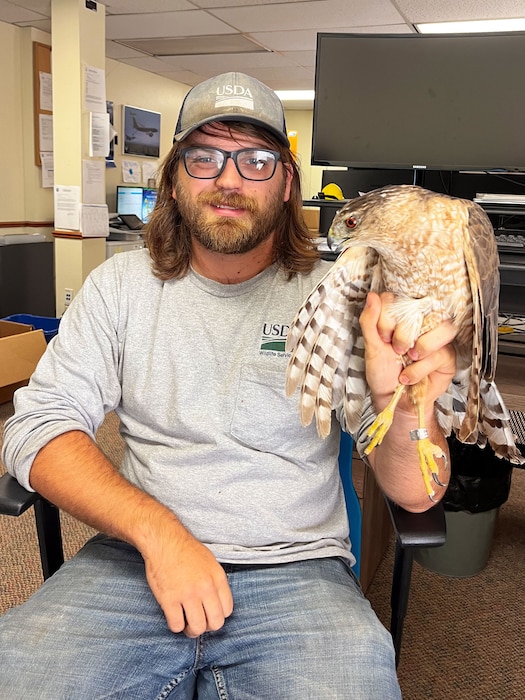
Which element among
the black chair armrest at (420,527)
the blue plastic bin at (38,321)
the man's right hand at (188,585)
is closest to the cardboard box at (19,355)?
the blue plastic bin at (38,321)

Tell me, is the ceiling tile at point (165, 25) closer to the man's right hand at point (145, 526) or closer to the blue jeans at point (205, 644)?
the man's right hand at point (145, 526)

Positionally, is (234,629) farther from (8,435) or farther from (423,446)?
(8,435)

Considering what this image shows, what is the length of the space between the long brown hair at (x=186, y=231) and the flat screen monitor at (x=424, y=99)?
861 mm

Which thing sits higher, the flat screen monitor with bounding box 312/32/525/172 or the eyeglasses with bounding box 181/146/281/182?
the flat screen monitor with bounding box 312/32/525/172

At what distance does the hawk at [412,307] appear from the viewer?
1.03 metres

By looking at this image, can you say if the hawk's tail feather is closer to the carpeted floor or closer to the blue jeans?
the blue jeans

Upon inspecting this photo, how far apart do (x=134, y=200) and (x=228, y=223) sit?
531 centimetres

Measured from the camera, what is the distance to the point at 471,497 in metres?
2.10

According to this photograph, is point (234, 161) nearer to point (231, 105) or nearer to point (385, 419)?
point (231, 105)

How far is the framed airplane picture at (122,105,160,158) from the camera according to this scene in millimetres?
6617

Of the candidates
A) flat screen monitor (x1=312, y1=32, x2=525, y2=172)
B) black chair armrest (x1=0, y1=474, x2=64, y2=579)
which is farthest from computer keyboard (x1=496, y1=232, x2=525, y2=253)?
black chair armrest (x1=0, y1=474, x2=64, y2=579)

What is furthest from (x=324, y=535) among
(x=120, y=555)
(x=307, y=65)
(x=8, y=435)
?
(x=307, y=65)

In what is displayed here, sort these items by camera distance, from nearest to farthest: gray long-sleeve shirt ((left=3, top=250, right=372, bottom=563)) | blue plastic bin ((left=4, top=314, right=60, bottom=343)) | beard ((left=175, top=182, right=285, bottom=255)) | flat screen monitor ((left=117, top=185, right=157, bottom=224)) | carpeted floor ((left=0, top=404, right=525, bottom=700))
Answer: gray long-sleeve shirt ((left=3, top=250, right=372, bottom=563))
beard ((left=175, top=182, right=285, bottom=255))
carpeted floor ((left=0, top=404, right=525, bottom=700))
blue plastic bin ((left=4, top=314, right=60, bottom=343))
flat screen monitor ((left=117, top=185, right=157, bottom=224))

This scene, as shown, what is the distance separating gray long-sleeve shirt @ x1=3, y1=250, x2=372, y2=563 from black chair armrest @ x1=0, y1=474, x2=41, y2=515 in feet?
0.06
